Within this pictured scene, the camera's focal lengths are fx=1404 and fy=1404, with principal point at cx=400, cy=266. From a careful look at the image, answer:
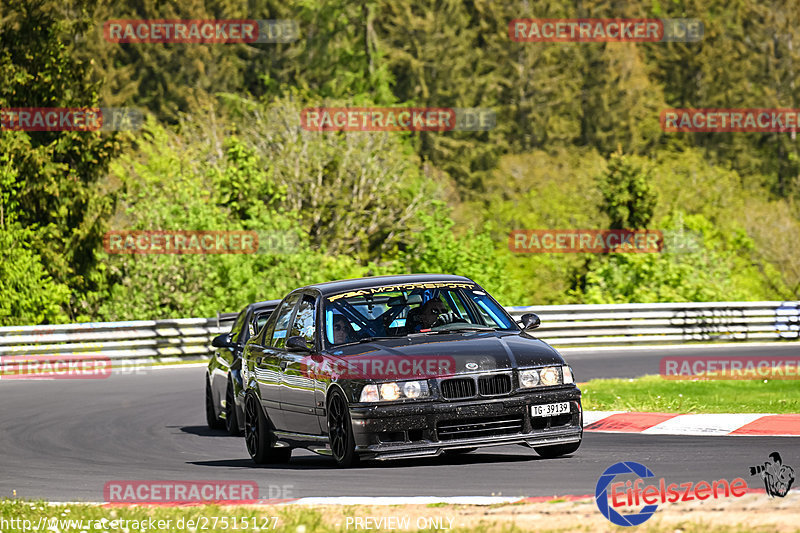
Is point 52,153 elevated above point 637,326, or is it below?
above

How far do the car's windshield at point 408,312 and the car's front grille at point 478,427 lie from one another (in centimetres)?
112

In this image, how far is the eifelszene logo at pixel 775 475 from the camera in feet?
27.0

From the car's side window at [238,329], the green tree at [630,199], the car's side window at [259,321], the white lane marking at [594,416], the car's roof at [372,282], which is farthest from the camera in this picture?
the green tree at [630,199]

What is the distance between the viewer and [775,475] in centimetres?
895

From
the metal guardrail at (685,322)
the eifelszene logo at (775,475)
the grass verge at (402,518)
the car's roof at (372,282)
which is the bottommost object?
the metal guardrail at (685,322)

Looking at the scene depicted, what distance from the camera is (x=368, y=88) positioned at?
64688 millimetres

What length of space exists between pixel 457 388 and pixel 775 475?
238cm

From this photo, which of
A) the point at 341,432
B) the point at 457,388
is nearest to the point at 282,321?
the point at 341,432

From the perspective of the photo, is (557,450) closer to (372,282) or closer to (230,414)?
(372,282)

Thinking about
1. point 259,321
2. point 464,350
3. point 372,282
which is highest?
point 372,282

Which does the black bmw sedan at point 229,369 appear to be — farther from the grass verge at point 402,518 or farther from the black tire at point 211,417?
the grass verge at point 402,518

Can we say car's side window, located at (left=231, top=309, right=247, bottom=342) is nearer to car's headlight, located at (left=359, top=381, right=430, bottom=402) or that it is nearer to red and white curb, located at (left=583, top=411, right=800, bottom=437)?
red and white curb, located at (left=583, top=411, right=800, bottom=437)

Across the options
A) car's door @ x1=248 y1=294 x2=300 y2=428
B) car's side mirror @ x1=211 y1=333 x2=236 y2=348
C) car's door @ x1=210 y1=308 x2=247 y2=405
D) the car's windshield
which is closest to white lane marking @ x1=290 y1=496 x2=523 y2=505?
the car's windshield

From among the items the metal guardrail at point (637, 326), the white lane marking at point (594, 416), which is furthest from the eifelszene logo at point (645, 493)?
the metal guardrail at point (637, 326)
